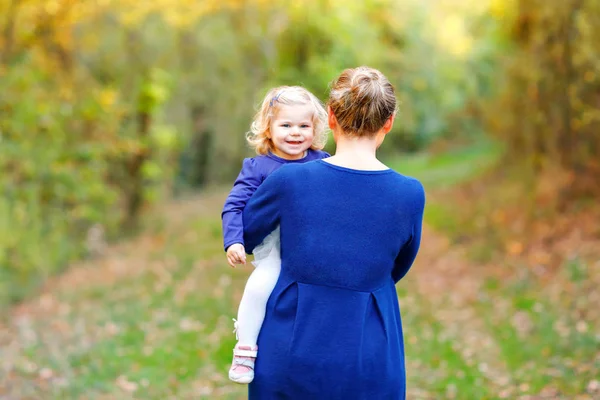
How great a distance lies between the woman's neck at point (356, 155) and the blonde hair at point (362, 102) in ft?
0.08

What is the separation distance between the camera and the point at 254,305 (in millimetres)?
2553

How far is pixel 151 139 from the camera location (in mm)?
A: 13211

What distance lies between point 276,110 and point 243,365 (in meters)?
0.91

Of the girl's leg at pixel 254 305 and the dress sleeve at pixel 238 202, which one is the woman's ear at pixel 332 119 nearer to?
the dress sleeve at pixel 238 202

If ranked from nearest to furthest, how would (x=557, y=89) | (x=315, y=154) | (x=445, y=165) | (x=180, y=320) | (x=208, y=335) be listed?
(x=315, y=154) → (x=208, y=335) → (x=180, y=320) → (x=557, y=89) → (x=445, y=165)

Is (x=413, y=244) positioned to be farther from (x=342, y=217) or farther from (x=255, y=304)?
(x=255, y=304)

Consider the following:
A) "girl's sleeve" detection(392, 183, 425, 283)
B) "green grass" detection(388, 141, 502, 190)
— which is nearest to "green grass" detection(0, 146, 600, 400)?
"girl's sleeve" detection(392, 183, 425, 283)

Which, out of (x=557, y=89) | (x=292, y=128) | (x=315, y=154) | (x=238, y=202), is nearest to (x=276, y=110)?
(x=292, y=128)

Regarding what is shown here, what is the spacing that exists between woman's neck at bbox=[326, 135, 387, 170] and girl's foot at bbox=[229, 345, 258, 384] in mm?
707

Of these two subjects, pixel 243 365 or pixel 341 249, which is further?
pixel 243 365

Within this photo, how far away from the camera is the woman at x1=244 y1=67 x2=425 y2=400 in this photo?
242 centimetres

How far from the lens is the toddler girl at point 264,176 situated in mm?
2549

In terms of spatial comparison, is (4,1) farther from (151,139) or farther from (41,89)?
(151,139)

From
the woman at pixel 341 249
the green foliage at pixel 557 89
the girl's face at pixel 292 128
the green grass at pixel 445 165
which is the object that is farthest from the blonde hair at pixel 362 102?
the green grass at pixel 445 165
